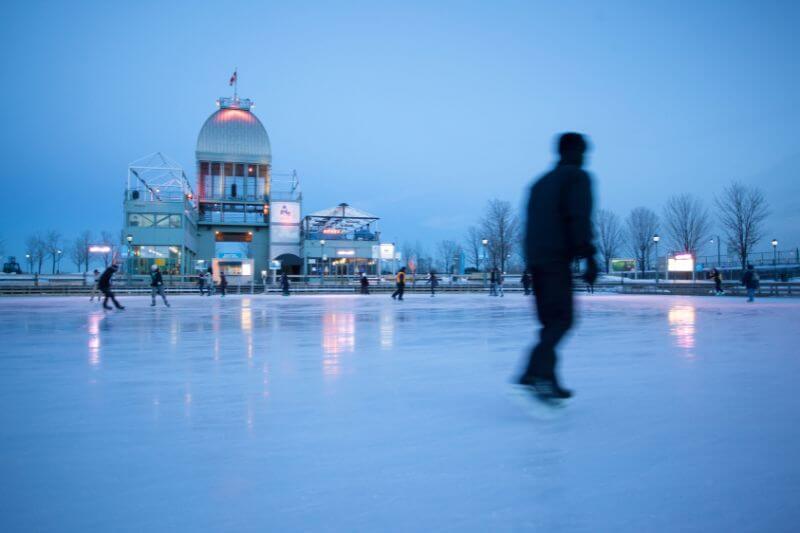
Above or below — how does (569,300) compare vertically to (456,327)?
above

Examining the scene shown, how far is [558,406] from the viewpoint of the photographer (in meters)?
3.13

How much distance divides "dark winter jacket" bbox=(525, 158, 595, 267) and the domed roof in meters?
51.6

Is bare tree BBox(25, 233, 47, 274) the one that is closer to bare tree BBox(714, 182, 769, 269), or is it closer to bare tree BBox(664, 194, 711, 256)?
bare tree BBox(664, 194, 711, 256)

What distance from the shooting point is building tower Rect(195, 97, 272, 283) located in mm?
50281

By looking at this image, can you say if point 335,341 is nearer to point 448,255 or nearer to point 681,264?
point 681,264

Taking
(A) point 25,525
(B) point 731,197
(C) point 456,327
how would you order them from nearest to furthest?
1. (A) point 25,525
2. (C) point 456,327
3. (B) point 731,197

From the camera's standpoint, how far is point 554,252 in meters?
3.14

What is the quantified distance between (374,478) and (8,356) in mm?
5473

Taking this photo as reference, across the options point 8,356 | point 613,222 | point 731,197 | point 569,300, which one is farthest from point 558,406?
point 613,222

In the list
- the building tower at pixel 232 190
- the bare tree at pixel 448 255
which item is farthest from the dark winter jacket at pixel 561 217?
the bare tree at pixel 448 255

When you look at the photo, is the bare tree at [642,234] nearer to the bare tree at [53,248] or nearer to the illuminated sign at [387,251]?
the illuminated sign at [387,251]

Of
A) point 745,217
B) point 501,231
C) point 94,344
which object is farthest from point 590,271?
point 501,231

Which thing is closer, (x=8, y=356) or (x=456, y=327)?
(x=8, y=356)

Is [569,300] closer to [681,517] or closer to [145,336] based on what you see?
[681,517]
